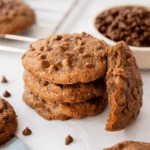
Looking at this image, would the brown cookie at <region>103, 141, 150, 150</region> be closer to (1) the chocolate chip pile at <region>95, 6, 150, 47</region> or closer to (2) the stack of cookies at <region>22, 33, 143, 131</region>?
(2) the stack of cookies at <region>22, 33, 143, 131</region>

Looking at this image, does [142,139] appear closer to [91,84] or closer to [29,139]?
[91,84]

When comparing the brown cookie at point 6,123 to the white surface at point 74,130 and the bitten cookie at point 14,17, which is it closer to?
the white surface at point 74,130

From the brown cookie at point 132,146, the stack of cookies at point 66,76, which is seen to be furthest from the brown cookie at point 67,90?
the brown cookie at point 132,146

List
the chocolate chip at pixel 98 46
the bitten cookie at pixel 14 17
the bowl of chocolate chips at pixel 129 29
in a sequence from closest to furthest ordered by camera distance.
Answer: the chocolate chip at pixel 98 46 < the bowl of chocolate chips at pixel 129 29 < the bitten cookie at pixel 14 17

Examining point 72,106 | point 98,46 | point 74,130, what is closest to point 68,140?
point 74,130

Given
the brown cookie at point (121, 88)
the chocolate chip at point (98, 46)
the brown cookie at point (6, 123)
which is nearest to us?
the brown cookie at point (121, 88)

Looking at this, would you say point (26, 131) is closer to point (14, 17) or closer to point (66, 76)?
point (66, 76)
